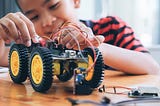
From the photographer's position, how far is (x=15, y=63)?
0.73 meters

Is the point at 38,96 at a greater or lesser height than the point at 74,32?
lesser

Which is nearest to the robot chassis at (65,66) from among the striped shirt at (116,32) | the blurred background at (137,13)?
the striped shirt at (116,32)

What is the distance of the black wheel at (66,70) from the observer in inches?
25.4

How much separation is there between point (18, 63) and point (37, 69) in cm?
10

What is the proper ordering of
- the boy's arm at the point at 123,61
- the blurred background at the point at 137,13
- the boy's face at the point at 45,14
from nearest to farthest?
1. the boy's arm at the point at 123,61
2. the boy's face at the point at 45,14
3. the blurred background at the point at 137,13

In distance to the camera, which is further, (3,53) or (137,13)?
(137,13)

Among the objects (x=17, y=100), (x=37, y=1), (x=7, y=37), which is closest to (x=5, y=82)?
(x=7, y=37)

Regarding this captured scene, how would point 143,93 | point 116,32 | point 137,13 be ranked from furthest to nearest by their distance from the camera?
point 137,13 < point 116,32 < point 143,93

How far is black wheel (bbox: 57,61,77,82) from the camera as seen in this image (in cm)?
65

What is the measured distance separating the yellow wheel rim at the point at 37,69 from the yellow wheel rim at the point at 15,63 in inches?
3.3

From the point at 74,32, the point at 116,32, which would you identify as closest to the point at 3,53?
the point at 74,32

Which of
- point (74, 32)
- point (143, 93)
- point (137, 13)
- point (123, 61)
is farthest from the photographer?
point (137, 13)

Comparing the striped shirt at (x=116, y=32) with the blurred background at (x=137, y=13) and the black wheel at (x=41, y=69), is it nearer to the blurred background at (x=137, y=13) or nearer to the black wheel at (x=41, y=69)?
the blurred background at (x=137, y=13)

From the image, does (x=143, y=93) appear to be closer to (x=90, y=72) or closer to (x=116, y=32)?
(x=90, y=72)
